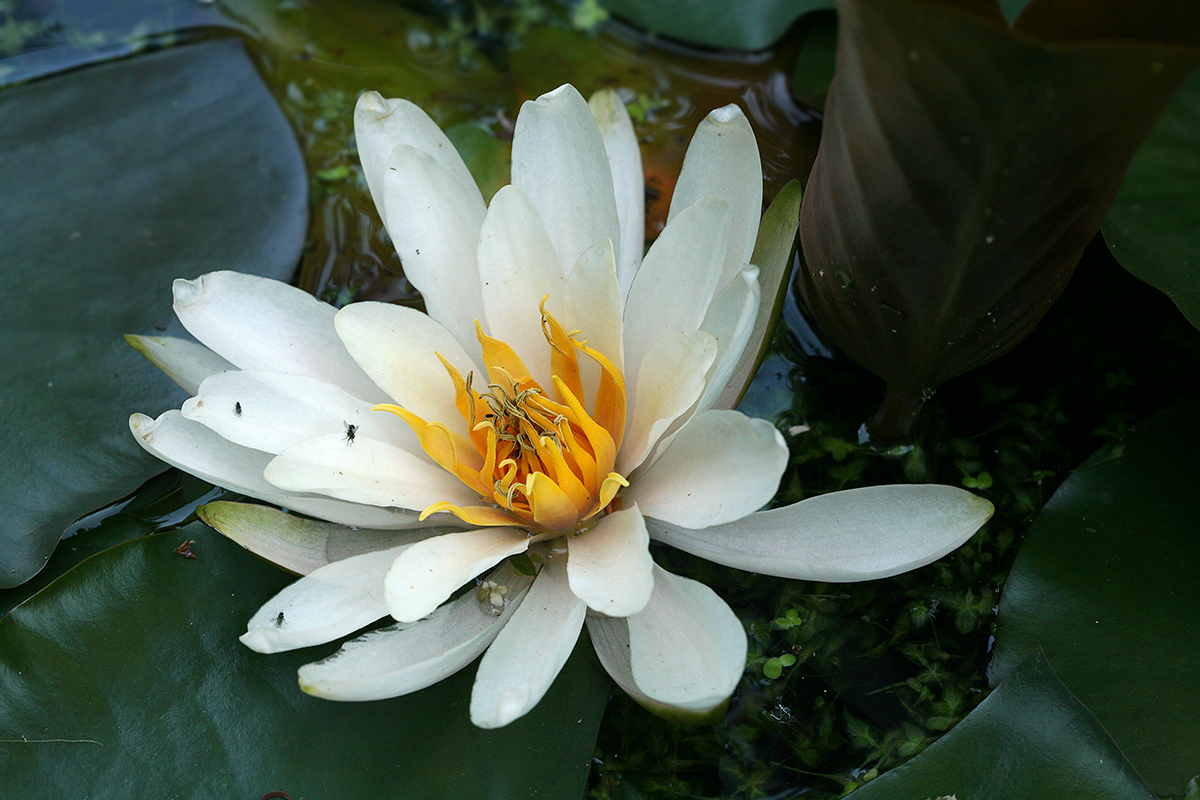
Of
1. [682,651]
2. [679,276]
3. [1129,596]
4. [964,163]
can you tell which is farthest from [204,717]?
[1129,596]

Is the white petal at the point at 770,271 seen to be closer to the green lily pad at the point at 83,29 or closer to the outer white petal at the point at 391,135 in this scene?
the outer white petal at the point at 391,135

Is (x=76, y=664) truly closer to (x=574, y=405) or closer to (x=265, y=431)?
(x=265, y=431)

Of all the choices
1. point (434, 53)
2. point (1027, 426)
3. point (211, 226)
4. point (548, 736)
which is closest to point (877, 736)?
point (548, 736)

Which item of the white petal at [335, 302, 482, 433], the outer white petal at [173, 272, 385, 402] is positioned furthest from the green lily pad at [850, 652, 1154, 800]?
the outer white petal at [173, 272, 385, 402]

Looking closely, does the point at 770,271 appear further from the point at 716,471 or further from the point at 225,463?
the point at 225,463

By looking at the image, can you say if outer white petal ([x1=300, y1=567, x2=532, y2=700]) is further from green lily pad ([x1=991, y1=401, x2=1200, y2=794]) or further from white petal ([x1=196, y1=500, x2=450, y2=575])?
green lily pad ([x1=991, y1=401, x2=1200, y2=794])

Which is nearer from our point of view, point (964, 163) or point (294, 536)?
point (964, 163)

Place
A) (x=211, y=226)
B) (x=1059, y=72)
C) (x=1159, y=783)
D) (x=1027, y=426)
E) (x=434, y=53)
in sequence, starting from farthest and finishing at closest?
(x=434, y=53), (x=211, y=226), (x=1027, y=426), (x=1159, y=783), (x=1059, y=72)
